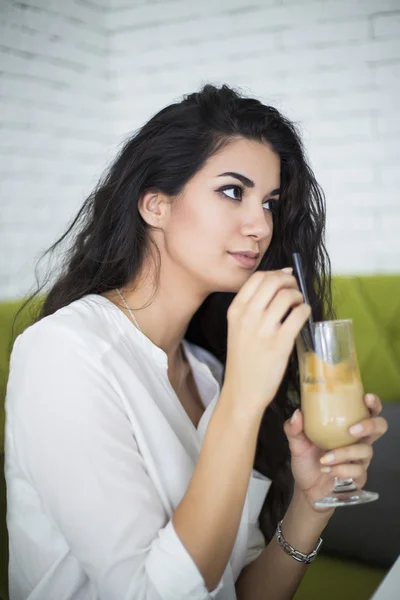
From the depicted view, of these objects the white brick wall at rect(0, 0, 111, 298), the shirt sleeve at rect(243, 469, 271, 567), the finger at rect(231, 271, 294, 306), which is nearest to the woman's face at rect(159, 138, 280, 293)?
the finger at rect(231, 271, 294, 306)

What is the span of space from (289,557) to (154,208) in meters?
0.86

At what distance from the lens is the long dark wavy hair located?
Result: 5.11 ft

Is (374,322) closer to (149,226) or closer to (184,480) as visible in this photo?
(149,226)

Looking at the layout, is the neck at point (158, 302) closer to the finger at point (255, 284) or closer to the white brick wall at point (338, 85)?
the finger at point (255, 284)

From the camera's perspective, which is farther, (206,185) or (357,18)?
(357,18)

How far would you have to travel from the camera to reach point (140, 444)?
1.26m

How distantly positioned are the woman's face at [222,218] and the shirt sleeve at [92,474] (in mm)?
362

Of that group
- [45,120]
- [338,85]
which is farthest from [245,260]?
[45,120]

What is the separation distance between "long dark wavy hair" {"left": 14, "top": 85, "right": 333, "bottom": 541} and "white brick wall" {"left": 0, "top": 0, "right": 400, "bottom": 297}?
125cm

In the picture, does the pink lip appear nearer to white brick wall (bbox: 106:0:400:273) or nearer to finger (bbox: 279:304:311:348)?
finger (bbox: 279:304:311:348)

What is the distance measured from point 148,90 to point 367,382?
203 centimetres

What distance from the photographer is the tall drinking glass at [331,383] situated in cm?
114

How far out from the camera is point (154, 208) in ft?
5.20

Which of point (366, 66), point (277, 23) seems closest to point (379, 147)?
point (366, 66)
